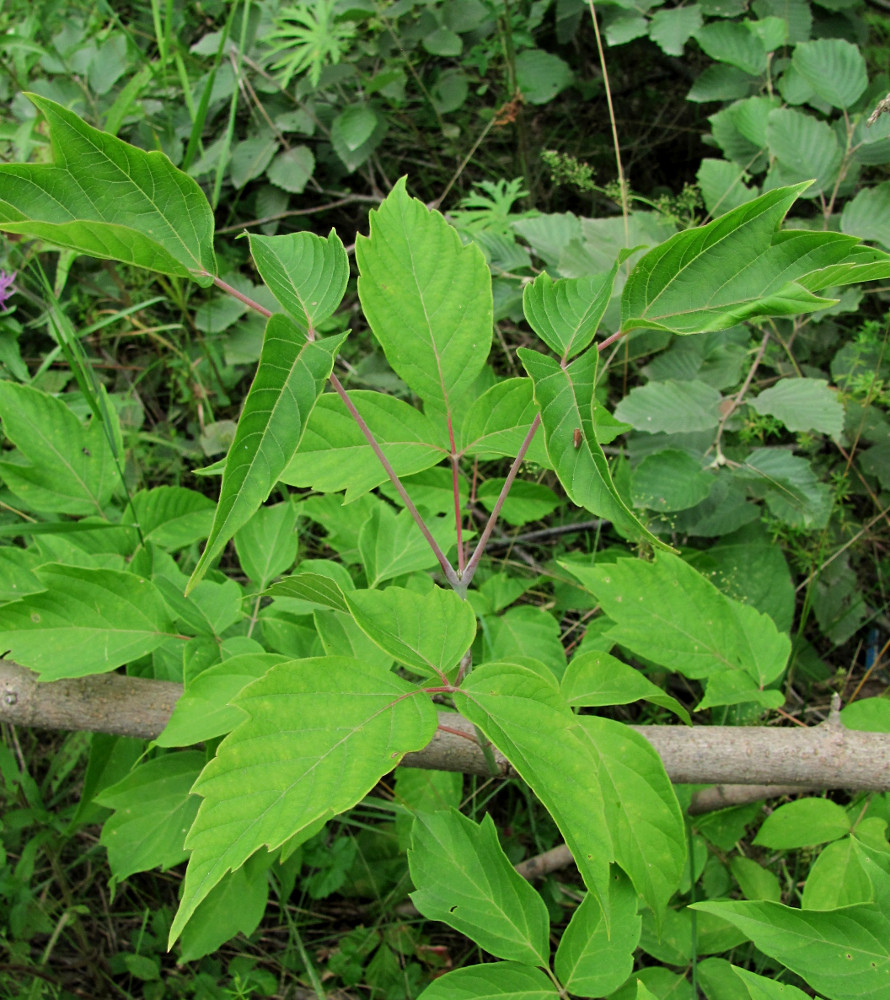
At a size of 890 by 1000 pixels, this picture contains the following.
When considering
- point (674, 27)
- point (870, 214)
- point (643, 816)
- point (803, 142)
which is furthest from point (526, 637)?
point (674, 27)

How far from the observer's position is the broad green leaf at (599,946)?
1.14 m

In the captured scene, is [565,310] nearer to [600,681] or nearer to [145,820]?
[600,681]

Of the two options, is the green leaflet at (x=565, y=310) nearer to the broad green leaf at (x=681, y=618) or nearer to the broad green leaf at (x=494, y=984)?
the broad green leaf at (x=681, y=618)

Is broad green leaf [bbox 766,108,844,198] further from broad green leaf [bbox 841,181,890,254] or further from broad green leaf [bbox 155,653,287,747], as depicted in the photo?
broad green leaf [bbox 155,653,287,747]

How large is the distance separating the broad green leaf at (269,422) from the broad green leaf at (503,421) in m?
0.34

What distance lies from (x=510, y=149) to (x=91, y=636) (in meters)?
2.29

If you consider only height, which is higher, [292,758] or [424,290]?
[424,290]

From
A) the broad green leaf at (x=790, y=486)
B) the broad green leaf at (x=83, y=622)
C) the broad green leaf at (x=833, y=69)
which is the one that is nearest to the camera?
the broad green leaf at (x=83, y=622)

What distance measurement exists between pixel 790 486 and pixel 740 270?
3.39 ft

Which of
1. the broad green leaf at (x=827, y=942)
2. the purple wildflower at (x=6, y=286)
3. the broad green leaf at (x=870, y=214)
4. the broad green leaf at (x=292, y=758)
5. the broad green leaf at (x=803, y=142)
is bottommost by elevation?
the broad green leaf at (x=827, y=942)

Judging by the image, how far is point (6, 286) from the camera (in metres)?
2.29

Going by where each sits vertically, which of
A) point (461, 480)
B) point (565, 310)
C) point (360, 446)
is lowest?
point (461, 480)

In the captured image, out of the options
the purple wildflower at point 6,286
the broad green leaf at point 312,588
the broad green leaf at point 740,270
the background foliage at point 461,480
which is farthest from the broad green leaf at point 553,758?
the purple wildflower at point 6,286

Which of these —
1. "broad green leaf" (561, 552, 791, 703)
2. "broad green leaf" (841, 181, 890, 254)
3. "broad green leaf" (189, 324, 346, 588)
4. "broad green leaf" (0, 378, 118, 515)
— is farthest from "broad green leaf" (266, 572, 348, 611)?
"broad green leaf" (841, 181, 890, 254)
